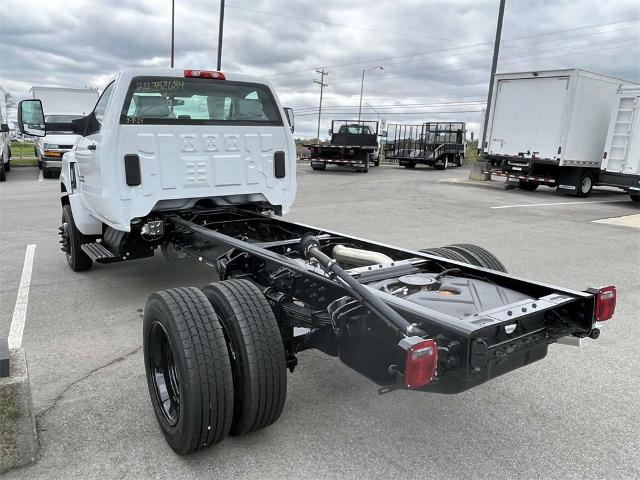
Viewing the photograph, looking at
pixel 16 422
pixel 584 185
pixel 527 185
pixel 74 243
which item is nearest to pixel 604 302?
pixel 16 422

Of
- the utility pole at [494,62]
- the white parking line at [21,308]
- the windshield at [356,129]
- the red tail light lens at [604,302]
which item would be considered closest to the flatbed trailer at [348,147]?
the windshield at [356,129]

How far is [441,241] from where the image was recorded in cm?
884

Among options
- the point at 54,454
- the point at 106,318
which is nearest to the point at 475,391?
the point at 54,454

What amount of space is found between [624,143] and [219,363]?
16.0m

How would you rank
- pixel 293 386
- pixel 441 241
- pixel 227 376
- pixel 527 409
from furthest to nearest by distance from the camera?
pixel 441 241, pixel 293 386, pixel 527 409, pixel 227 376

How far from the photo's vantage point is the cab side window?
510 cm

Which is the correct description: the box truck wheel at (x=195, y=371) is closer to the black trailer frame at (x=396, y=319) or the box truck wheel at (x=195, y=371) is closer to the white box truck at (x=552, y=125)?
the black trailer frame at (x=396, y=319)

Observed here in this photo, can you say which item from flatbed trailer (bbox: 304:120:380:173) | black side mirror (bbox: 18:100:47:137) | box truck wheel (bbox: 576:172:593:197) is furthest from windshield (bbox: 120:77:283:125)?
flatbed trailer (bbox: 304:120:380:173)

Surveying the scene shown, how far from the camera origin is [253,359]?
8.82 ft

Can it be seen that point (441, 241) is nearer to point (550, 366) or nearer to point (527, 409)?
point (550, 366)

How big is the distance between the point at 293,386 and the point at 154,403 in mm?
965

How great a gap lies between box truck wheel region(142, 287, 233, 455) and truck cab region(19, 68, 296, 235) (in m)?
2.24

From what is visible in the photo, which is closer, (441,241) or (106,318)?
(106,318)

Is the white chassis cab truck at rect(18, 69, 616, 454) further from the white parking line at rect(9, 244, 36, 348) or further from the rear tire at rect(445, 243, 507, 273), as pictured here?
the white parking line at rect(9, 244, 36, 348)
